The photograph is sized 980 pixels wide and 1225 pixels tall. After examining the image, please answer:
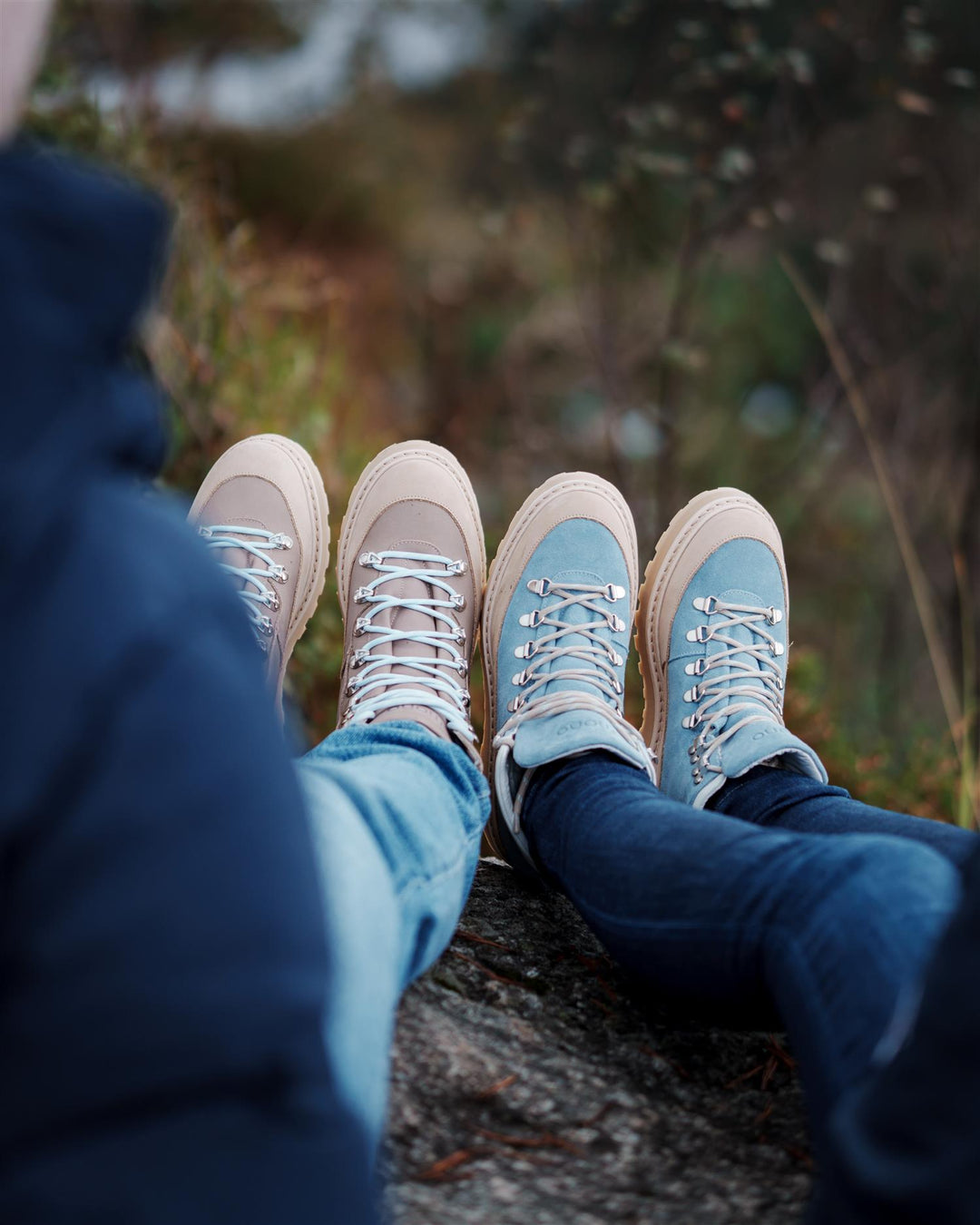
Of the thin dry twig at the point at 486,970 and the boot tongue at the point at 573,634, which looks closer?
the thin dry twig at the point at 486,970

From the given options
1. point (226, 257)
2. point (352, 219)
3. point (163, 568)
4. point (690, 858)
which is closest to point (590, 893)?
point (690, 858)

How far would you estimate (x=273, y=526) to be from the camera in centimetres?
163

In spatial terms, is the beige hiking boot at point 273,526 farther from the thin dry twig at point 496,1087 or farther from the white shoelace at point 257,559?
the thin dry twig at point 496,1087

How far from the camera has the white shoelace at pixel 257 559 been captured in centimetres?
153

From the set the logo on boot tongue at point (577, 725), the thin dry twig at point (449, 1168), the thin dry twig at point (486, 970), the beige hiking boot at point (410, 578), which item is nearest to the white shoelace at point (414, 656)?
the beige hiking boot at point (410, 578)

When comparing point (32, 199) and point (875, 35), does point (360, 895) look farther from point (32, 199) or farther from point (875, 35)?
point (875, 35)

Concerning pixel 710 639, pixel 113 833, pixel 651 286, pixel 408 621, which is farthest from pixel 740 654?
pixel 651 286

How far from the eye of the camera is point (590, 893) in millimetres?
1008

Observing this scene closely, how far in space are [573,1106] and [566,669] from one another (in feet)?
2.39

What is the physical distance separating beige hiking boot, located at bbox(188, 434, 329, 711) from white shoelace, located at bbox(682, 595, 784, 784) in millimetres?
605

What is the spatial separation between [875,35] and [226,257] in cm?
175

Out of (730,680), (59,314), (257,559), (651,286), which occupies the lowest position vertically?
(730,680)

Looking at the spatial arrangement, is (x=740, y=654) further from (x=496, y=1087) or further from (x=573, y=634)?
(x=496, y=1087)

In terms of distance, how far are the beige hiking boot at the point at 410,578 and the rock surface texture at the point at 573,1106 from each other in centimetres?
41
